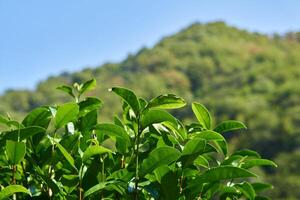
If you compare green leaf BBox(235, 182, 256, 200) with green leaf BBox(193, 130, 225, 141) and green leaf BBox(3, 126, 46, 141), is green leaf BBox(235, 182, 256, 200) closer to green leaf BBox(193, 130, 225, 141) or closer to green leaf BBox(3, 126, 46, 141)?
green leaf BBox(193, 130, 225, 141)

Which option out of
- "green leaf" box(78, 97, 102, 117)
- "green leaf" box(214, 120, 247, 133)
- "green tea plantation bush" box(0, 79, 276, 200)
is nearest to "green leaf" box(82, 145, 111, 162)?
"green tea plantation bush" box(0, 79, 276, 200)

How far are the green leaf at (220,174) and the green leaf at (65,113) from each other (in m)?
0.22

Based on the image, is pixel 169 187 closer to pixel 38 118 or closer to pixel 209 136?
pixel 209 136

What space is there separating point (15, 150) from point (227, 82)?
55.3 metres

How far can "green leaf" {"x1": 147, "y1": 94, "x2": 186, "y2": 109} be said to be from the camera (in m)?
0.84

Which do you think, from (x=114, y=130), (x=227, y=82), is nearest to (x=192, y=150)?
(x=114, y=130)

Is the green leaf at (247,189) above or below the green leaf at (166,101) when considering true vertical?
below

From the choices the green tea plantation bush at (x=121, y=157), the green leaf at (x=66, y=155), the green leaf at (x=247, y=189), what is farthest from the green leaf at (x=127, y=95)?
the green leaf at (x=247, y=189)

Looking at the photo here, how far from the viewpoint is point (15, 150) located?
0.85m

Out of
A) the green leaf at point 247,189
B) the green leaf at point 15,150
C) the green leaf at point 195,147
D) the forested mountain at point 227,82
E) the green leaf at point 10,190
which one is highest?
the green leaf at point 15,150

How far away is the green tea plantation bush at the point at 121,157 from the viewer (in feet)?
2.77

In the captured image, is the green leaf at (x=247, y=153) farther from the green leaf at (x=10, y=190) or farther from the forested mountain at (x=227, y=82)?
the forested mountain at (x=227, y=82)

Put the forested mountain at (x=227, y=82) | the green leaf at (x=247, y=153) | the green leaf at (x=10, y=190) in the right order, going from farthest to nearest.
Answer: the forested mountain at (x=227, y=82), the green leaf at (x=247, y=153), the green leaf at (x=10, y=190)

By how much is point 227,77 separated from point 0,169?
186 feet
